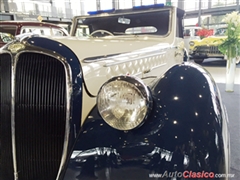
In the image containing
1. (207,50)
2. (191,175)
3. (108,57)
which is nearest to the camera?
(191,175)

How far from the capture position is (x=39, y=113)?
1.32m

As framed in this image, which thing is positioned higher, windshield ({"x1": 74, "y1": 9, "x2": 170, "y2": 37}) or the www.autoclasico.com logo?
windshield ({"x1": 74, "y1": 9, "x2": 170, "y2": 37})

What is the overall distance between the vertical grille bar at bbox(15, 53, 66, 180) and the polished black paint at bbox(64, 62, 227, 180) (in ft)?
0.59

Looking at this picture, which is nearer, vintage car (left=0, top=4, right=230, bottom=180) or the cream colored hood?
vintage car (left=0, top=4, right=230, bottom=180)

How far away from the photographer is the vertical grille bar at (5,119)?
1362 mm

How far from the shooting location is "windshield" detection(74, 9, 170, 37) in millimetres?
2924

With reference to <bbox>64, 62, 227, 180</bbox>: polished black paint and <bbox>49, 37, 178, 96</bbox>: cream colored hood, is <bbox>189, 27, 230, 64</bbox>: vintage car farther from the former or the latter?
<bbox>64, 62, 227, 180</bbox>: polished black paint

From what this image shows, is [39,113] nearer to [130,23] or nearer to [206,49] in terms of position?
[130,23]

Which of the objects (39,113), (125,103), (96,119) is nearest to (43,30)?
(39,113)

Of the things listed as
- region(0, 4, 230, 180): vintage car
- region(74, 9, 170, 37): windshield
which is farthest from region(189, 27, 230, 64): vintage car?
region(0, 4, 230, 180): vintage car

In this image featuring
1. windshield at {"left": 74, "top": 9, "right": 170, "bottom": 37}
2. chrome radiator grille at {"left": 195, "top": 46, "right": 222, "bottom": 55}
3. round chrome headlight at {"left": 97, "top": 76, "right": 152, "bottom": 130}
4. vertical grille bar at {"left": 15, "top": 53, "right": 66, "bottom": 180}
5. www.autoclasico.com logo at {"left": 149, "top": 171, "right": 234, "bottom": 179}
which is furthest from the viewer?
chrome radiator grille at {"left": 195, "top": 46, "right": 222, "bottom": 55}

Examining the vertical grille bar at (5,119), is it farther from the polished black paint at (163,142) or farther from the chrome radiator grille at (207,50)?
the chrome radiator grille at (207,50)

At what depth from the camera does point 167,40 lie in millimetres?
2811

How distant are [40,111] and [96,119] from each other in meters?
0.32
